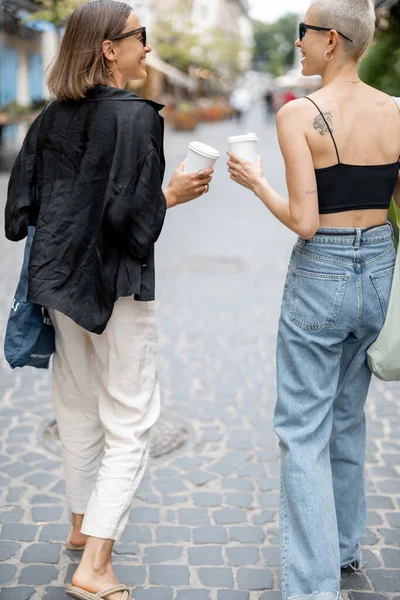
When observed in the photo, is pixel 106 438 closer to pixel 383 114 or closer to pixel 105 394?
pixel 105 394

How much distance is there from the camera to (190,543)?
3369 millimetres

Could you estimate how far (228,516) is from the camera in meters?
3.61

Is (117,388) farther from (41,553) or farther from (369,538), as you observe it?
(369,538)

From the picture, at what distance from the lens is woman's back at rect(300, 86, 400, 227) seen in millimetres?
2463

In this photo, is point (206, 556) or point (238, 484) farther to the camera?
point (238, 484)

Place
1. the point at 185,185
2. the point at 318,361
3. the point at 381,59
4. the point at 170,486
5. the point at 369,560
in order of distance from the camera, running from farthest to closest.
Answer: the point at 381,59
the point at 170,486
the point at 369,560
the point at 185,185
the point at 318,361

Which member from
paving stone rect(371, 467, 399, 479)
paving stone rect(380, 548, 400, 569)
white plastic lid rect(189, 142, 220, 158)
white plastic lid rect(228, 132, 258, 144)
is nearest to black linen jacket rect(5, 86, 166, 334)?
white plastic lid rect(189, 142, 220, 158)

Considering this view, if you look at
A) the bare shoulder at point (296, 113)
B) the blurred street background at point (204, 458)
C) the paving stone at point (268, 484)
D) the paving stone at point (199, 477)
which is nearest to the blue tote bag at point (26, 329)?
the blurred street background at point (204, 458)

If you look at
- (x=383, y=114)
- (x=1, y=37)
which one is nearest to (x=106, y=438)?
(x=383, y=114)

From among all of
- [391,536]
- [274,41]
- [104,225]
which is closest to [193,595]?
[391,536]

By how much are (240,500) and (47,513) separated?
0.87 meters

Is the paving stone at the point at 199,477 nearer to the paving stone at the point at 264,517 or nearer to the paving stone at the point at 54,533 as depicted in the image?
the paving stone at the point at 264,517

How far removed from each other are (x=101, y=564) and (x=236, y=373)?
2837 mm

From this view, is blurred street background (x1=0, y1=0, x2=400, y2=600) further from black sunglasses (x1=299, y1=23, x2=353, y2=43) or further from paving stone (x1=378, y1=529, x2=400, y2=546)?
black sunglasses (x1=299, y1=23, x2=353, y2=43)
